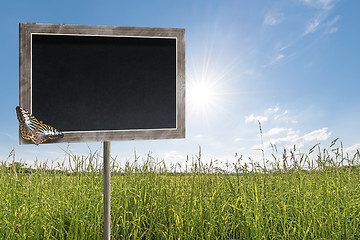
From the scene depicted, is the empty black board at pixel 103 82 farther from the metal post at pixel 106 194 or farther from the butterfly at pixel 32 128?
the metal post at pixel 106 194

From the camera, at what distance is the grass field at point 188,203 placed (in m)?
3.26

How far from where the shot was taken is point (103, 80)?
2.63 meters

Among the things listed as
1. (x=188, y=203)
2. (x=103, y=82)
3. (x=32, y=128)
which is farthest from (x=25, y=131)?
(x=188, y=203)

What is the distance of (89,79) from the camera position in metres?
2.61

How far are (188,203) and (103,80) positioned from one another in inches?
70.2

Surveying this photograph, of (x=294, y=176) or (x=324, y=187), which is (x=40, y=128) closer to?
(x=294, y=176)

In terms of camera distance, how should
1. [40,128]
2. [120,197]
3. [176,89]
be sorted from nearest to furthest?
[40,128], [176,89], [120,197]

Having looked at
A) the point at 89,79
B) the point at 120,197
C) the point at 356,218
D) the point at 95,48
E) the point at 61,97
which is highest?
the point at 95,48

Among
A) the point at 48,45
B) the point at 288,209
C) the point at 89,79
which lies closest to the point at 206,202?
the point at 288,209

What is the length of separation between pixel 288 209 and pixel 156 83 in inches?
89.1

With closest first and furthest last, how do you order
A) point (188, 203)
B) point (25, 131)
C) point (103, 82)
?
point (25, 131) < point (103, 82) < point (188, 203)

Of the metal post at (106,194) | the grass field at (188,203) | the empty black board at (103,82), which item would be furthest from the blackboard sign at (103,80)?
the grass field at (188,203)

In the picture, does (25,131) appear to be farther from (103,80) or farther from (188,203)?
(188,203)

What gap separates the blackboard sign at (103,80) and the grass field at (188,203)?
3.72 feet
